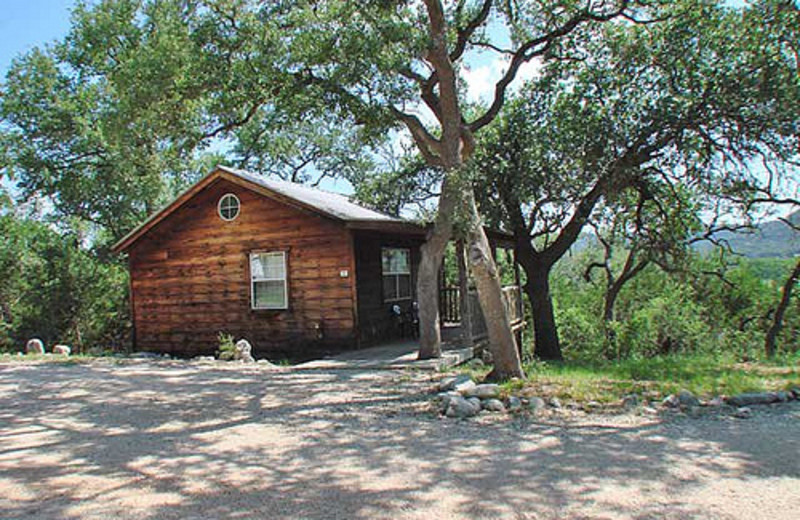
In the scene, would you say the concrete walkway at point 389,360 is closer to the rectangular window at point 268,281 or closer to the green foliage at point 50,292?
the rectangular window at point 268,281

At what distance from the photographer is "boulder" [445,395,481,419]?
6.14 metres

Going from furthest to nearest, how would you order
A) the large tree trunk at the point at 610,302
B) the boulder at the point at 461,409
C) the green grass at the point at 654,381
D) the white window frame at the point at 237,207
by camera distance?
the large tree trunk at the point at 610,302, the white window frame at the point at 237,207, the green grass at the point at 654,381, the boulder at the point at 461,409

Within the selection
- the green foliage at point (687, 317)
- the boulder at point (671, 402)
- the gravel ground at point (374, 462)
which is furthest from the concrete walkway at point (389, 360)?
the green foliage at point (687, 317)

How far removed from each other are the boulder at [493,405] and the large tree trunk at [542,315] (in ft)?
30.2

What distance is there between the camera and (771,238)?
1530 centimetres

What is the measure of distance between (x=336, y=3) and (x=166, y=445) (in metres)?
7.77

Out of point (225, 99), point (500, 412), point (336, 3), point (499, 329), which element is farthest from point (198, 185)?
point (500, 412)

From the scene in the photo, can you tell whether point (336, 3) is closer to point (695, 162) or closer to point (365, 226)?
point (365, 226)

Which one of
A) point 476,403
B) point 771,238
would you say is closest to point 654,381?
point 476,403

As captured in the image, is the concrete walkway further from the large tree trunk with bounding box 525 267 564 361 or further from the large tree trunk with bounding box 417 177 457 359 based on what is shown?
the large tree trunk with bounding box 525 267 564 361

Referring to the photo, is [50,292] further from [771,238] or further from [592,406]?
[771,238]

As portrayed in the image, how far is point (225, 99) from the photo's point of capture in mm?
9445

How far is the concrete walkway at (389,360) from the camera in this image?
31.0 ft

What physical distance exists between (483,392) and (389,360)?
350cm
